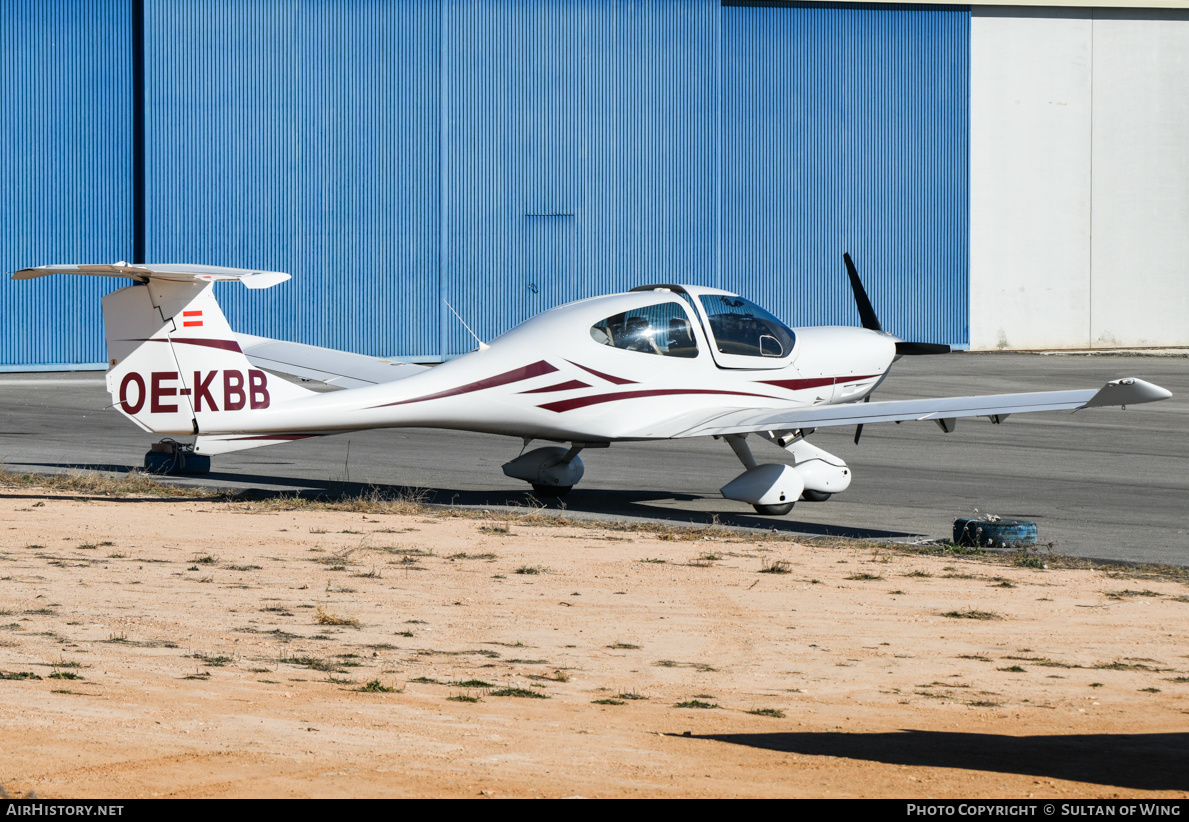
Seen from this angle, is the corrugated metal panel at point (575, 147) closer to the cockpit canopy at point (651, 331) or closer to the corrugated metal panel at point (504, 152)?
the corrugated metal panel at point (504, 152)

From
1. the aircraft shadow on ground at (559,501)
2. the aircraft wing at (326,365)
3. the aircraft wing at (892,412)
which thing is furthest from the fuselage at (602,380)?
the aircraft wing at (326,365)

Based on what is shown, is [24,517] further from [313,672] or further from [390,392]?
[313,672]

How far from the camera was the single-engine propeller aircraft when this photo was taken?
Result: 15.0 metres

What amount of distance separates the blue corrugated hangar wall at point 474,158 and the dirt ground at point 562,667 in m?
25.6

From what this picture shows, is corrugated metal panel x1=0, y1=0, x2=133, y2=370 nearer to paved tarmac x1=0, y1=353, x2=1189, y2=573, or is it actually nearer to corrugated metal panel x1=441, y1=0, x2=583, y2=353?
paved tarmac x1=0, y1=353, x2=1189, y2=573

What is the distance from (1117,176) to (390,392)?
3958 centimetres

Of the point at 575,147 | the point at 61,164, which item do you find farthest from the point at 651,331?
the point at 575,147

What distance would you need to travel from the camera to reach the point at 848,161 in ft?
152

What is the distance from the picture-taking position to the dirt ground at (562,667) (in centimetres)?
679

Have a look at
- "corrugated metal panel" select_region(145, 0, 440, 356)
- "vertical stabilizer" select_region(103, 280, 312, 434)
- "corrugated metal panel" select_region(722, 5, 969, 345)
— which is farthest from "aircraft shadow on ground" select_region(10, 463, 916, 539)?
"corrugated metal panel" select_region(722, 5, 969, 345)

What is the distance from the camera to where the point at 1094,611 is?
1123 centimetres

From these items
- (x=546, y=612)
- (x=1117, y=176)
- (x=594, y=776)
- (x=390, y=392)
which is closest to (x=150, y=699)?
(x=594, y=776)

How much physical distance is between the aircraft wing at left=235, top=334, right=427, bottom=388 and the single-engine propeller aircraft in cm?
11

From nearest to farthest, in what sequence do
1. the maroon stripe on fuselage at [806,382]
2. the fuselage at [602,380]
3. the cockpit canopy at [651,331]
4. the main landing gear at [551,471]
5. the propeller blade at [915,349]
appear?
the fuselage at [602,380] → the cockpit canopy at [651,331] → the maroon stripe on fuselage at [806,382] → the main landing gear at [551,471] → the propeller blade at [915,349]
